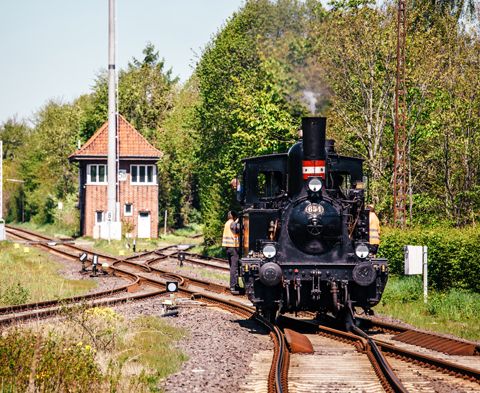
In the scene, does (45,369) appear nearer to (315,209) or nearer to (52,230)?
(315,209)

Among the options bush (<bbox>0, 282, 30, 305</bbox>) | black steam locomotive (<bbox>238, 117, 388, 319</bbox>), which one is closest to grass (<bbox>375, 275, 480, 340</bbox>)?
black steam locomotive (<bbox>238, 117, 388, 319</bbox>)

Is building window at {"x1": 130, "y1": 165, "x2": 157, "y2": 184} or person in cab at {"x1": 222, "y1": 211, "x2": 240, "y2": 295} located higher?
building window at {"x1": 130, "y1": 165, "x2": 157, "y2": 184}

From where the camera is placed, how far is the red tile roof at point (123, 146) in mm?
58375

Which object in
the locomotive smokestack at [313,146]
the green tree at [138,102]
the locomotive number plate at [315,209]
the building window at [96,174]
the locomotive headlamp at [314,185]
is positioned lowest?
the locomotive number plate at [315,209]

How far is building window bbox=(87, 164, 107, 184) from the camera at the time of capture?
58.5 m

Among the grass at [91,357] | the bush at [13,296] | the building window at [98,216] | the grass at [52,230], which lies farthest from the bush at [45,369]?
the grass at [52,230]

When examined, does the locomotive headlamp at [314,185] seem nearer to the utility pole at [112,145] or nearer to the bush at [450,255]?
the bush at [450,255]

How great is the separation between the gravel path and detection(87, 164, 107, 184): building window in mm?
39353

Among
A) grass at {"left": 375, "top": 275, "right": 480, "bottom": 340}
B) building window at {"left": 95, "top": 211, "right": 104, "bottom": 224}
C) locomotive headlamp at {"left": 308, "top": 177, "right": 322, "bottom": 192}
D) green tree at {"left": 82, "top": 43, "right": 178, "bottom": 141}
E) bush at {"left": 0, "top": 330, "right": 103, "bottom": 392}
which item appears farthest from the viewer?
green tree at {"left": 82, "top": 43, "right": 178, "bottom": 141}

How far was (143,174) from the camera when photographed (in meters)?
59.4

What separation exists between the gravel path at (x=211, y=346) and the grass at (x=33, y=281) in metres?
3.02

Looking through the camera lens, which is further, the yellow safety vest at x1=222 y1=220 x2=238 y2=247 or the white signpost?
the white signpost

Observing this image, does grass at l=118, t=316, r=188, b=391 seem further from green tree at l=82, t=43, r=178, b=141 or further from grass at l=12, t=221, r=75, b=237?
green tree at l=82, t=43, r=178, b=141

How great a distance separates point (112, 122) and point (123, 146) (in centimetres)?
1396
